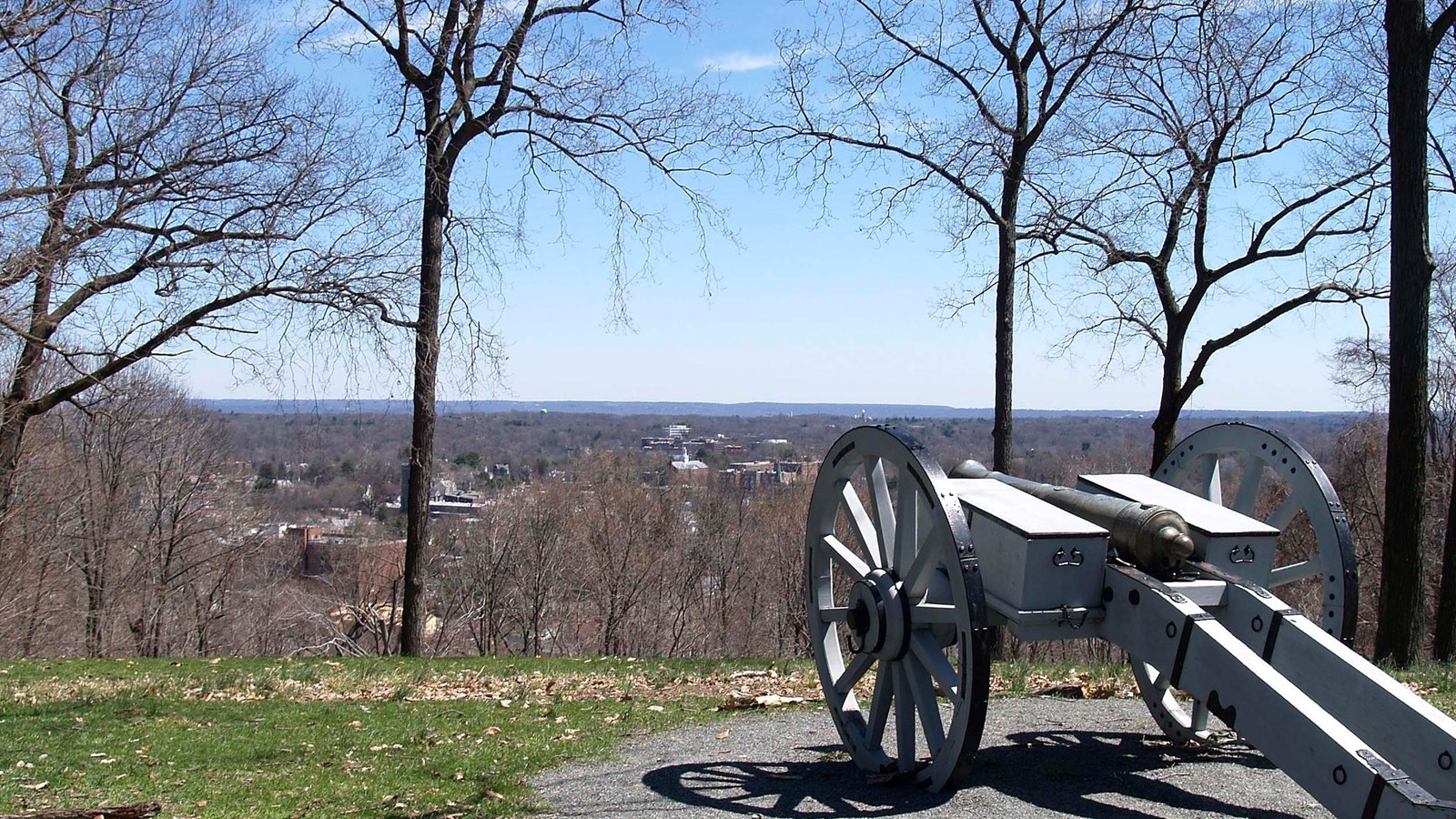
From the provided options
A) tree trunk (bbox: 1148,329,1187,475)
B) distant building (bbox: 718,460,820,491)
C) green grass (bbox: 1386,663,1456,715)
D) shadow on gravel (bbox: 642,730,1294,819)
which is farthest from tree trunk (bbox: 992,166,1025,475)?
distant building (bbox: 718,460,820,491)

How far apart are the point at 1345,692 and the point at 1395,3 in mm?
8561

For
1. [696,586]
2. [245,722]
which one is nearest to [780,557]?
[696,586]

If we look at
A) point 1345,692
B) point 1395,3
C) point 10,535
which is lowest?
point 10,535

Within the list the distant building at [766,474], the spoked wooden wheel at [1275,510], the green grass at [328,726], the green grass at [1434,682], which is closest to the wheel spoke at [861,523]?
the spoked wooden wheel at [1275,510]

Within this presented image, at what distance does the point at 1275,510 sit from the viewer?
246 inches

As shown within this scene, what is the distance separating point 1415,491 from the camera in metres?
10.4

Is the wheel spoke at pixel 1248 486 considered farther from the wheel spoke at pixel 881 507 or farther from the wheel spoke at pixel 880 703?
the wheel spoke at pixel 880 703

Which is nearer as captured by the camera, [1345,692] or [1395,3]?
[1345,692]

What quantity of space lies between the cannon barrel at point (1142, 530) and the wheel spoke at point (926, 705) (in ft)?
3.28

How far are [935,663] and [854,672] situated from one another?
2.43 ft

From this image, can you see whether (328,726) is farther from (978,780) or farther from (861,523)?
(978,780)

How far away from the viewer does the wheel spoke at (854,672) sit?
5.50 meters

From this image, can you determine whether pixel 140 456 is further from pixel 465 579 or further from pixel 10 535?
pixel 465 579

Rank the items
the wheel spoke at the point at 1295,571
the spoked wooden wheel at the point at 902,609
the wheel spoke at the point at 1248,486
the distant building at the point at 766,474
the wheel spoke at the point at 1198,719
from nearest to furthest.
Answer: the spoked wooden wheel at the point at 902,609
the wheel spoke at the point at 1295,571
the wheel spoke at the point at 1198,719
the wheel spoke at the point at 1248,486
the distant building at the point at 766,474
